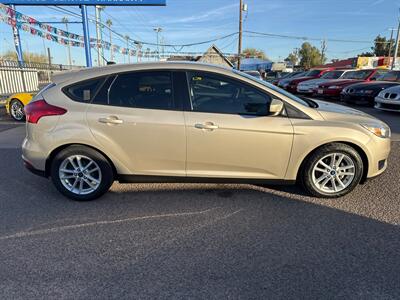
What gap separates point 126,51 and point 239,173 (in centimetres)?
4566

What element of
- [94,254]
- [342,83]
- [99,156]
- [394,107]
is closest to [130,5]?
[342,83]

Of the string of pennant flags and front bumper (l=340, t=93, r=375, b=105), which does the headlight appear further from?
the string of pennant flags

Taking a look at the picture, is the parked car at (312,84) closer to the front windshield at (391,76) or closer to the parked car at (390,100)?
the front windshield at (391,76)

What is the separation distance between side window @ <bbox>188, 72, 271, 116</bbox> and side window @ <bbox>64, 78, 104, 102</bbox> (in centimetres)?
111

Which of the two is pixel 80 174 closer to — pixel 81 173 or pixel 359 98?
pixel 81 173

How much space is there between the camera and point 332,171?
3.50 meters

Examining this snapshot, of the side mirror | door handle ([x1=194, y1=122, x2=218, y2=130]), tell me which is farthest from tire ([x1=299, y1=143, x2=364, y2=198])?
door handle ([x1=194, y1=122, x2=218, y2=130])

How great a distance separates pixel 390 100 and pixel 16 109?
11.6m

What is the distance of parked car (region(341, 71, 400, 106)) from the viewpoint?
35.9ft

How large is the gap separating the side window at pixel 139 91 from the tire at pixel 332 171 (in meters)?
1.82

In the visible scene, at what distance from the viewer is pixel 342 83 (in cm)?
1341

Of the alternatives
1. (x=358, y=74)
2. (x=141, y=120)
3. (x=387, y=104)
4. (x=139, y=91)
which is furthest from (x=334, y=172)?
(x=358, y=74)

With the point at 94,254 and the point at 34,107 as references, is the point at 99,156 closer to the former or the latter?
the point at 34,107

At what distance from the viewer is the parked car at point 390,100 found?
8829 millimetres
